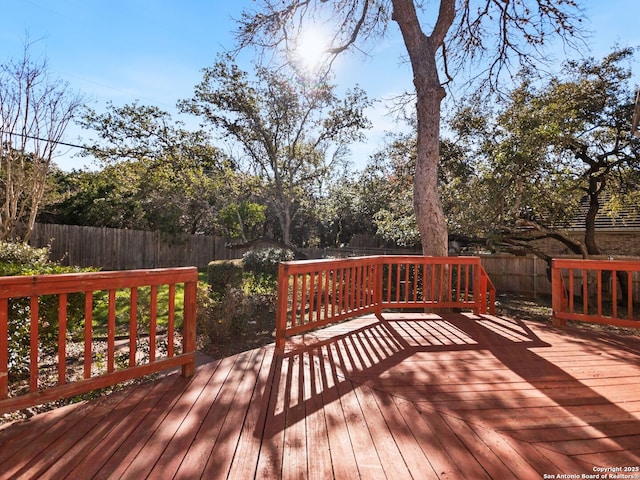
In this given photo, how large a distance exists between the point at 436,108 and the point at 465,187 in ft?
8.95

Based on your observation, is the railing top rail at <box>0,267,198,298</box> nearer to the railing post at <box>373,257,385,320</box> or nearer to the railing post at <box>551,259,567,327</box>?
the railing post at <box>373,257,385,320</box>

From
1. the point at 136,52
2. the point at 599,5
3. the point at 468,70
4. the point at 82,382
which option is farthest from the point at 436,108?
the point at 136,52

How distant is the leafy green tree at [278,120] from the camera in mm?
10984

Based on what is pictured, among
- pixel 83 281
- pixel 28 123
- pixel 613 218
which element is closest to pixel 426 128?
pixel 83 281

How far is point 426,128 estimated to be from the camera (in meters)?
5.59

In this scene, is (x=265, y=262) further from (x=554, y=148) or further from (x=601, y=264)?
Result: (x=554, y=148)

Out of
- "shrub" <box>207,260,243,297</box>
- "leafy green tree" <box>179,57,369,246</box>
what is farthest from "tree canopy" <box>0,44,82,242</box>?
"leafy green tree" <box>179,57,369,246</box>

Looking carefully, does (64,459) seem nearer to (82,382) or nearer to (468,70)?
(82,382)

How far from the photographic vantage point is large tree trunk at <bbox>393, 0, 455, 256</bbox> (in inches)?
218

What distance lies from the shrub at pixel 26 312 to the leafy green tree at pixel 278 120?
7504mm

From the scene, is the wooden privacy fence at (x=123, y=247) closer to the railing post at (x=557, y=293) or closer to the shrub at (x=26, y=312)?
the shrub at (x=26, y=312)

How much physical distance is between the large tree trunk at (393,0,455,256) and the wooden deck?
108 inches

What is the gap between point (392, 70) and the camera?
296 inches

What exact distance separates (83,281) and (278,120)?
33.4 feet
